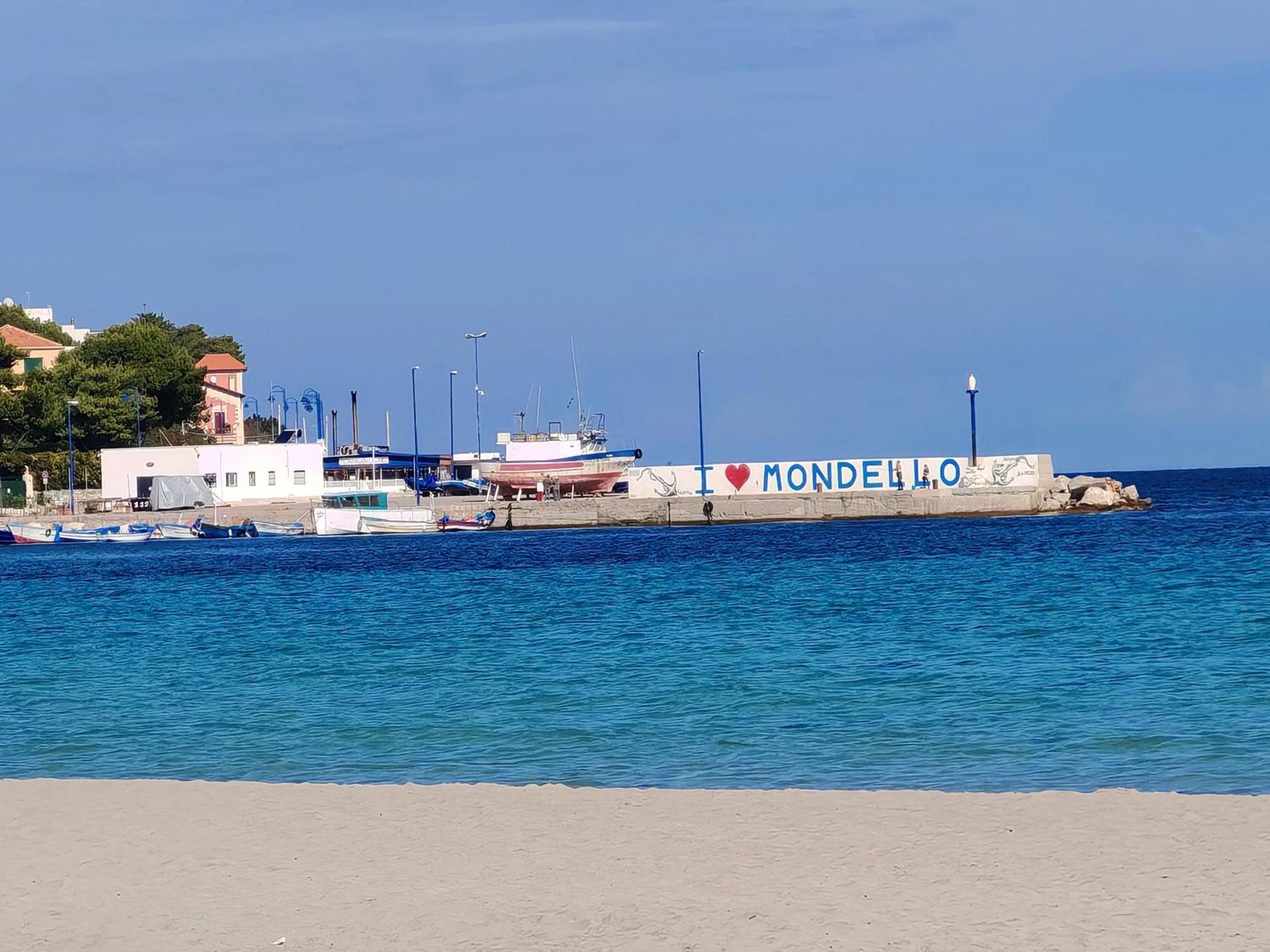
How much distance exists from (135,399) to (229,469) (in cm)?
973

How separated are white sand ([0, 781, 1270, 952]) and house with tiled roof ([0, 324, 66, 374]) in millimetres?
89566

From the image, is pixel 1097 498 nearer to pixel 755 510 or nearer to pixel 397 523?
pixel 755 510

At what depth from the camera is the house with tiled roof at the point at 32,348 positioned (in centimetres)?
9562

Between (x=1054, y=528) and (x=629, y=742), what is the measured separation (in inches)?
2002

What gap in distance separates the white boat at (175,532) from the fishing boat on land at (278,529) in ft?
9.76

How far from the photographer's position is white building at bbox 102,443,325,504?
7906 cm

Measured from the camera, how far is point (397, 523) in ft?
241

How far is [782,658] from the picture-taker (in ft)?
76.3

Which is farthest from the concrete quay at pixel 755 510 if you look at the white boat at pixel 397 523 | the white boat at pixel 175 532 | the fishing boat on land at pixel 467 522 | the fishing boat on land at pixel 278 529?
the white boat at pixel 397 523

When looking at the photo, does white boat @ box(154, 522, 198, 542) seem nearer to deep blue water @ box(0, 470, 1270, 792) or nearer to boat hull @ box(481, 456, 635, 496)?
boat hull @ box(481, 456, 635, 496)

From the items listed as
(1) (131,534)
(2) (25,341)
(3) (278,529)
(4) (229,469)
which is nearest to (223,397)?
(2) (25,341)

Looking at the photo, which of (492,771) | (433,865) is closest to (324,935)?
(433,865)

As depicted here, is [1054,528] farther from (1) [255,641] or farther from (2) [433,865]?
(2) [433,865]

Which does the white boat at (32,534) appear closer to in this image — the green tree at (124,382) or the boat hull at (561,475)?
the green tree at (124,382)
